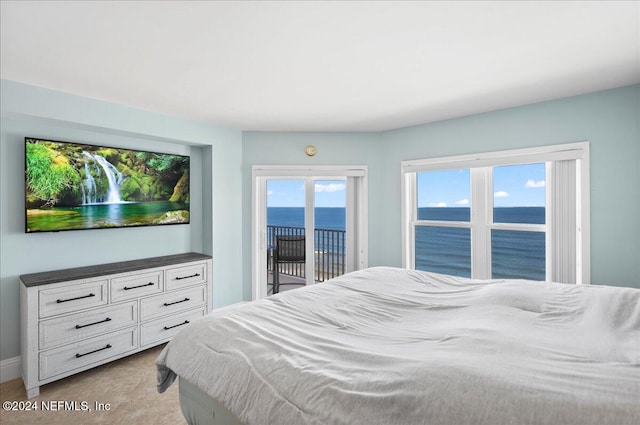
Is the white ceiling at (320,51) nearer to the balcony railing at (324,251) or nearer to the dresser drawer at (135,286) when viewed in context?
the dresser drawer at (135,286)

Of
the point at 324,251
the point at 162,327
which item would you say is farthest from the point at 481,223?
the point at 162,327

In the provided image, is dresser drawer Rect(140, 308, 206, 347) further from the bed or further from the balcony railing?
the bed

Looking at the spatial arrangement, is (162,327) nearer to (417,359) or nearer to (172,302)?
(172,302)

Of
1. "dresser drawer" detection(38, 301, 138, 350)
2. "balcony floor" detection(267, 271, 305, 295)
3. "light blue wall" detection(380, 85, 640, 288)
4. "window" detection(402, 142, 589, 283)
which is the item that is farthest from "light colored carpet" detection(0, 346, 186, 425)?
"light blue wall" detection(380, 85, 640, 288)

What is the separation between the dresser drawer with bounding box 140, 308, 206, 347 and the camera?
3104 mm

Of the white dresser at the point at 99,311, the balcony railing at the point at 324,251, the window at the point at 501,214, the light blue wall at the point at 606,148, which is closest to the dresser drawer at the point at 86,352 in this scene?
the white dresser at the point at 99,311

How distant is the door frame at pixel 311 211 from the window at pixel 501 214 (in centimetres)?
59

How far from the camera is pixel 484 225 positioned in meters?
3.66

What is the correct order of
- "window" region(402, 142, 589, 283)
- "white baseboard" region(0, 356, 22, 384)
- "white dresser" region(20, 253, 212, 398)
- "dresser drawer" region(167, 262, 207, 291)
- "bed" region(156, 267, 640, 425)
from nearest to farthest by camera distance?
"bed" region(156, 267, 640, 425) → "white dresser" region(20, 253, 212, 398) → "white baseboard" region(0, 356, 22, 384) → "window" region(402, 142, 589, 283) → "dresser drawer" region(167, 262, 207, 291)

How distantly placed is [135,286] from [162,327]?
1.73 ft

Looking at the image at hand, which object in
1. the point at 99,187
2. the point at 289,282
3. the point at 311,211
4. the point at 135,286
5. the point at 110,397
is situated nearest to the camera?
the point at 110,397

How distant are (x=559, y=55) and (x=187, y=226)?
403 centimetres

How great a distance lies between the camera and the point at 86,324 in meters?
2.72

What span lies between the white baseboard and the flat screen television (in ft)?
3.66
